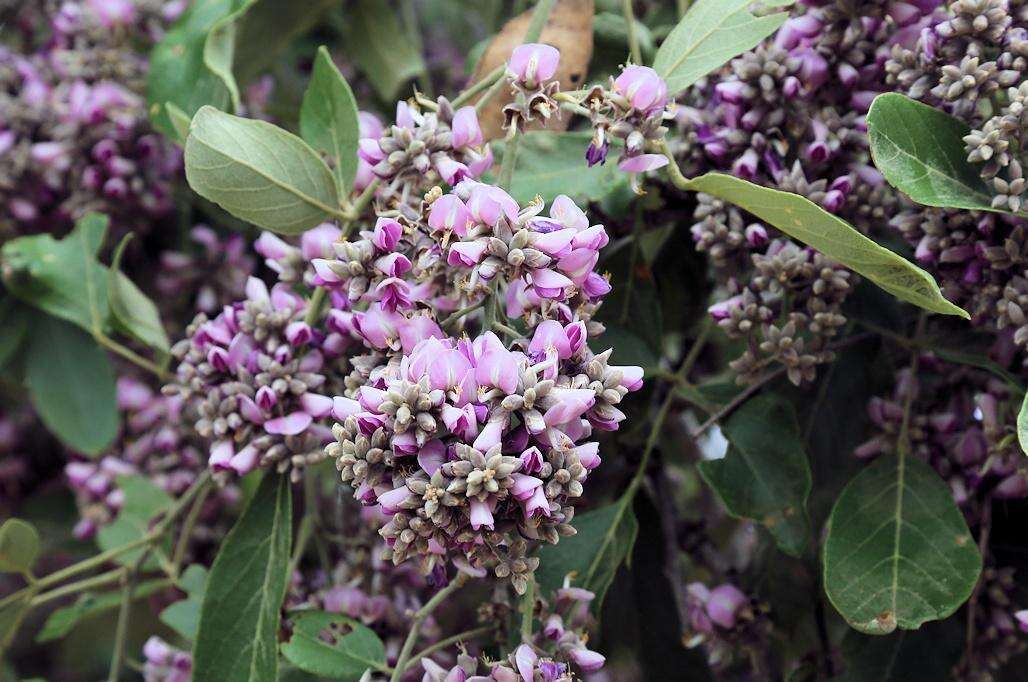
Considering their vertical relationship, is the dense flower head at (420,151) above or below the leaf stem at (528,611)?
above

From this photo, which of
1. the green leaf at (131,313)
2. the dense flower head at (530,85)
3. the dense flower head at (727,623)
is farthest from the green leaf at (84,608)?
the dense flower head at (530,85)

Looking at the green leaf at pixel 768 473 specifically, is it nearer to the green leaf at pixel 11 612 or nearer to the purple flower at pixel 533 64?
the purple flower at pixel 533 64

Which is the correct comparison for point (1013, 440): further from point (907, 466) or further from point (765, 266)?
point (765, 266)

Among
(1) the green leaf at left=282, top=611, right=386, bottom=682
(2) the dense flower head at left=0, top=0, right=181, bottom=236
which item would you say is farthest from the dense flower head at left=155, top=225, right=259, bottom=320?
(1) the green leaf at left=282, top=611, right=386, bottom=682

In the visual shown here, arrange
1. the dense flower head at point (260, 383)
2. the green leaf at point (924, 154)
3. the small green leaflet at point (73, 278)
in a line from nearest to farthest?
the green leaf at point (924, 154), the dense flower head at point (260, 383), the small green leaflet at point (73, 278)

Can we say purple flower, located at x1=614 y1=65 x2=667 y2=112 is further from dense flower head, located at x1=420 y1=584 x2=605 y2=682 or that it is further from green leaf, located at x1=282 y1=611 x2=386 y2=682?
green leaf, located at x1=282 y1=611 x2=386 y2=682

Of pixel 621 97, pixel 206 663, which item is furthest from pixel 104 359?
pixel 621 97
